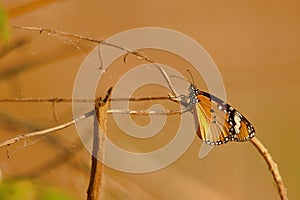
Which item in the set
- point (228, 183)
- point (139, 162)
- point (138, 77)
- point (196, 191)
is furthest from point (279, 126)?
point (138, 77)

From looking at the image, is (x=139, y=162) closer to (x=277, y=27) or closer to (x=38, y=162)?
(x=38, y=162)

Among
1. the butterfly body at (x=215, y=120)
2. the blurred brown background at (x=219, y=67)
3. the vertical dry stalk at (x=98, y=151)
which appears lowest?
the vertical dry stalk at (x=98, y=151)

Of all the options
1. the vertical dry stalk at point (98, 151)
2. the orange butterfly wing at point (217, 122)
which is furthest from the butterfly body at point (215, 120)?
the vertical dry stalk at point (98, 151)

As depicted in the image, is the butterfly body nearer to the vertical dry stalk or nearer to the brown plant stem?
the brown plant stem

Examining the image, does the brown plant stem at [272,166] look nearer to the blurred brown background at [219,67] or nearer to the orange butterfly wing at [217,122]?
the orange butterfly wing at [217,122]

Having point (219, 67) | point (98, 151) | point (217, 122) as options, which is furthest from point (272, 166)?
point (219, 67)

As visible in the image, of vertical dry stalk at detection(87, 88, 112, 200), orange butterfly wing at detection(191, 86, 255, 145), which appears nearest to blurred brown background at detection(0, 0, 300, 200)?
orange butterfly wing at detection(191, 86, 255, 145)
